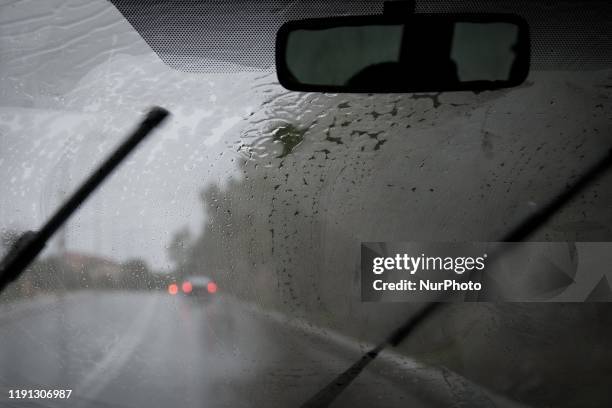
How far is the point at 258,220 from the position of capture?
1.71 meters

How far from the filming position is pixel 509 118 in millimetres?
1703

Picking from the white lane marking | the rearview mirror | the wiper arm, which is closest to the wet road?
the white lane marking

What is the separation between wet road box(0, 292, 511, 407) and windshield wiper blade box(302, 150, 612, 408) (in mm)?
24

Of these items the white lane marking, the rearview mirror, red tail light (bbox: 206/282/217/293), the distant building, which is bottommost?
the white lane marking

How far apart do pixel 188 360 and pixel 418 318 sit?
2.48 feet

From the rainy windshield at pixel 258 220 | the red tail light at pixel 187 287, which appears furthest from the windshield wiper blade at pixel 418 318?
the red tail light at pixel 187 287

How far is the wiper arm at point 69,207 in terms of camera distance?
5.53 ft

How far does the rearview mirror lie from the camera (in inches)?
65.2

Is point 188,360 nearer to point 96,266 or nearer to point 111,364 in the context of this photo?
point 111,364

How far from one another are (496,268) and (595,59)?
88cm

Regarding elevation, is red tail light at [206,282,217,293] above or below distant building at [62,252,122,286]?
below

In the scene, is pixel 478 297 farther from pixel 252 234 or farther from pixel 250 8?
pixel 250 8

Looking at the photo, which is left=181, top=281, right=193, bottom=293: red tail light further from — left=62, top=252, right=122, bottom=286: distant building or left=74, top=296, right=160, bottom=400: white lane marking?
left=62, top=252, right=122, bottom=286: distant building

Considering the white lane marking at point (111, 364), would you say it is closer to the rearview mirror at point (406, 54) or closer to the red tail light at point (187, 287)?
the red tail light at point (187, 287)
